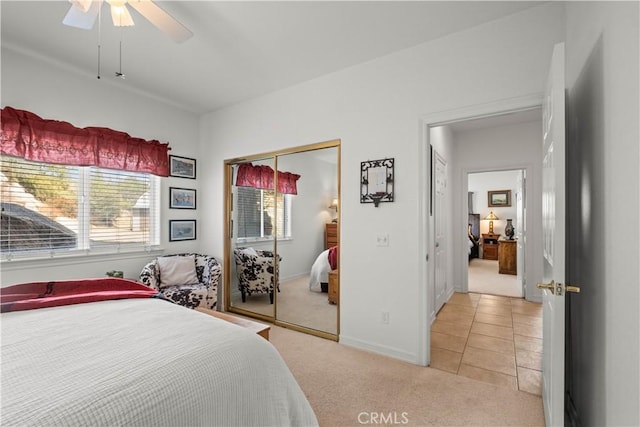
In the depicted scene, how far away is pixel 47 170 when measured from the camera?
283cm

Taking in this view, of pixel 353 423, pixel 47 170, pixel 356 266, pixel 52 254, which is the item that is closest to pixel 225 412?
pixel 353 423

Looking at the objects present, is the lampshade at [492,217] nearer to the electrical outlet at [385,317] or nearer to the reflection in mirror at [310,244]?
the reflection in mirror at [310,244]

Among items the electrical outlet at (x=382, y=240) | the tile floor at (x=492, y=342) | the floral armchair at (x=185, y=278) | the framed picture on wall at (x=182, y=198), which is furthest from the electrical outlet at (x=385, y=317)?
the framed picture on wall at (x=182, y=198)

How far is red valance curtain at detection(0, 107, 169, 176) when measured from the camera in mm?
2577

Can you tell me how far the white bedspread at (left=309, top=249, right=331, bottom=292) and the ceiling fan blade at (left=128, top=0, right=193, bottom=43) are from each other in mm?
2228

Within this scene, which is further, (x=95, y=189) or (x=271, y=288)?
(x=271, y=288)

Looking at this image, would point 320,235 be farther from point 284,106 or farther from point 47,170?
point 47,170

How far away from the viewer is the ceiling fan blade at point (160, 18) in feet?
5.46

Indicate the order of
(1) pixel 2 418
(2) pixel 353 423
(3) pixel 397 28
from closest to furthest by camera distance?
(1) pixel 2 418
(2) pixel 353 423
(3) pixel 397 28

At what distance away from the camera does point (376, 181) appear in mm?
2711

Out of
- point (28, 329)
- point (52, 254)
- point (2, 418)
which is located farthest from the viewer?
point (52, 254)

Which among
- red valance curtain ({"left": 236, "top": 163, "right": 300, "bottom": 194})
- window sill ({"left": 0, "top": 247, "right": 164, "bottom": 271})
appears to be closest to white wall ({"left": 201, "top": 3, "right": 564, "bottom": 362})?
red valance curtain ({"left": 236, "top": 163, "right": 300, "bottom": 194})

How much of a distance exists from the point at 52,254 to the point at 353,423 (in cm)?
306

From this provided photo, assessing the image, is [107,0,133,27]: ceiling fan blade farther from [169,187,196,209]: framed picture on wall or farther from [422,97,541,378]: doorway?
[422,97,541,378]: doorway
